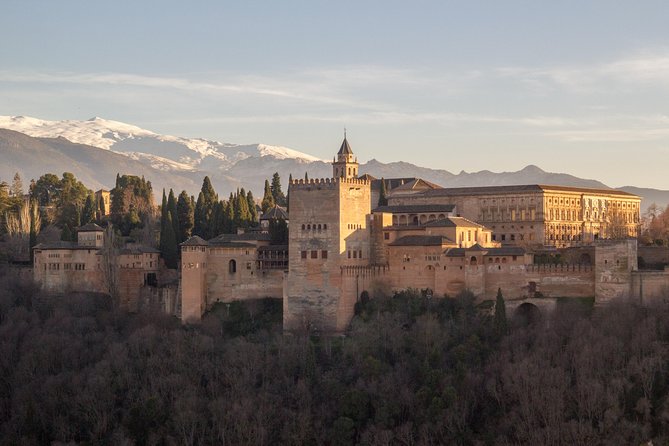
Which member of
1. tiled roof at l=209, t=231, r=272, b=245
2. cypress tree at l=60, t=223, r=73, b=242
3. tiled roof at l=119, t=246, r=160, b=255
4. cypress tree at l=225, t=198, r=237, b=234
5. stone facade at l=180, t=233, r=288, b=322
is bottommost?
stone facade at l=180, t=233, r=288, b=322

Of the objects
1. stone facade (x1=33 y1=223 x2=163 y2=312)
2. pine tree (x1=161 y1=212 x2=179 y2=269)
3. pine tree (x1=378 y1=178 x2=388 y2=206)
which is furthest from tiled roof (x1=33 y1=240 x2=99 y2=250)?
pine tree (x1=378 y1=178 x2=388 y2=206)

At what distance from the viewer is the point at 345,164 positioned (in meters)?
53.7

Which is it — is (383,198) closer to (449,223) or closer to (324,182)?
(449,223)

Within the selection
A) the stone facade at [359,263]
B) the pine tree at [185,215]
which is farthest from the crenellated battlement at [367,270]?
the pine tree at [185,215]

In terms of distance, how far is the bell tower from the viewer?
53719mm

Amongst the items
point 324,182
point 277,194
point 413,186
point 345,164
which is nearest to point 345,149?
point 345,164

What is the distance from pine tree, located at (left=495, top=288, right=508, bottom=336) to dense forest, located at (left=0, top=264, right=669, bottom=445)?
0.07m

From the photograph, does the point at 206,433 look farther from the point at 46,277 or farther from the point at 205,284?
the point at 46,277

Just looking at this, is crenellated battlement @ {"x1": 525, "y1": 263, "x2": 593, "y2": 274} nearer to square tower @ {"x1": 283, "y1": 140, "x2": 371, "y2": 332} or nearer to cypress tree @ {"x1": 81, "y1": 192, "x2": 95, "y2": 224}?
square tower @ {"x1": 283, "y1": 140, "x2": 371, "y2": 332}

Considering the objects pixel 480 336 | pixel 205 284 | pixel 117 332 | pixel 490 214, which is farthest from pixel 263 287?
pixel 490 214

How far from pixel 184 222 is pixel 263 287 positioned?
12.1 m

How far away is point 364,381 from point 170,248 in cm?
1802

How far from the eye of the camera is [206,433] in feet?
131

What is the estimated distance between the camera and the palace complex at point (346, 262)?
151ft
